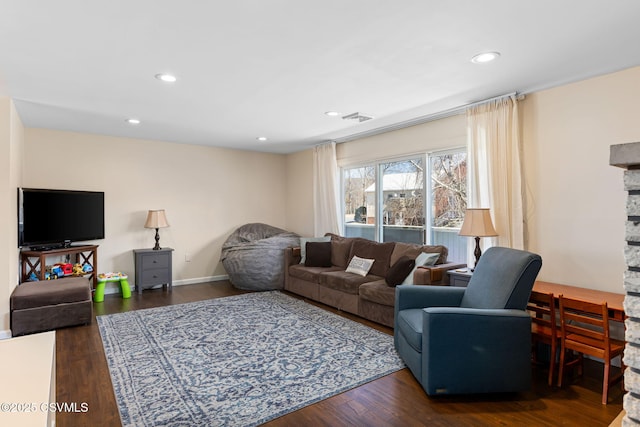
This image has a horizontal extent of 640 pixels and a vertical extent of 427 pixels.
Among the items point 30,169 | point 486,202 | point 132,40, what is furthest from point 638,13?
point 30,169

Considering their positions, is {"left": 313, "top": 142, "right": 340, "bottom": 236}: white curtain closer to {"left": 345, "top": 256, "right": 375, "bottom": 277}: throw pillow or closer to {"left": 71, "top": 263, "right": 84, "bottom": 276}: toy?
{"left": 345, "top": 256, "right": 375, "bottom": 277}: throw pillow

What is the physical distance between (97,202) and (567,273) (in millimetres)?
5929

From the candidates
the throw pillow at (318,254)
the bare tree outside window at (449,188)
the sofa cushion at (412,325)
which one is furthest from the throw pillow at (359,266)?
the sofa cushion at (412,325)

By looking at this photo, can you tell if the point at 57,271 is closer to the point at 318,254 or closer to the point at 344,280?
the point at 318,254

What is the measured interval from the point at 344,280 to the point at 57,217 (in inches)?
154

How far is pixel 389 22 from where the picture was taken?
2195 mm

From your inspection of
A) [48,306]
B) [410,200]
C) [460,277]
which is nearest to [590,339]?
[460,277]

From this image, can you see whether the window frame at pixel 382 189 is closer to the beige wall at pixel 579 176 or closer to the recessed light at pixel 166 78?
the beige wall at pixel 579 176

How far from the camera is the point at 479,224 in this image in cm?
345

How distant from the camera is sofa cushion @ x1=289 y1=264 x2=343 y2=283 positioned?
195 inches

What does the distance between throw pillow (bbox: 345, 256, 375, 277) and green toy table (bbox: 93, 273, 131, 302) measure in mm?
3252

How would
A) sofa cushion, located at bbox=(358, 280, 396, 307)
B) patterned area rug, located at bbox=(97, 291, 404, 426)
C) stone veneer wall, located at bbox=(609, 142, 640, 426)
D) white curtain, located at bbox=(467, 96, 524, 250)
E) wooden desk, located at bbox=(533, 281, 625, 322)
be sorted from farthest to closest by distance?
sofa cushion, located at bbox=(358, 280, 396, 307)
white curtain, located at bbox=(467, 96, 524, 250)
wooden desk, located at bbox=(533, 281, 625, 322)
patterned area rug, located at bbox=(97, 291, 404, 426)
stone veneer wall, located at bbox=(609, 142, 640, 426)

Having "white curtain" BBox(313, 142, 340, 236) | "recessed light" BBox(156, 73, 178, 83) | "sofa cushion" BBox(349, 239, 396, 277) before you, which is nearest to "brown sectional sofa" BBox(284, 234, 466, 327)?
"sofa cushion" BBox(349, 239, 396, 277)

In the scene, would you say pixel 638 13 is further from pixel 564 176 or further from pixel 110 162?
pixel 110 162
